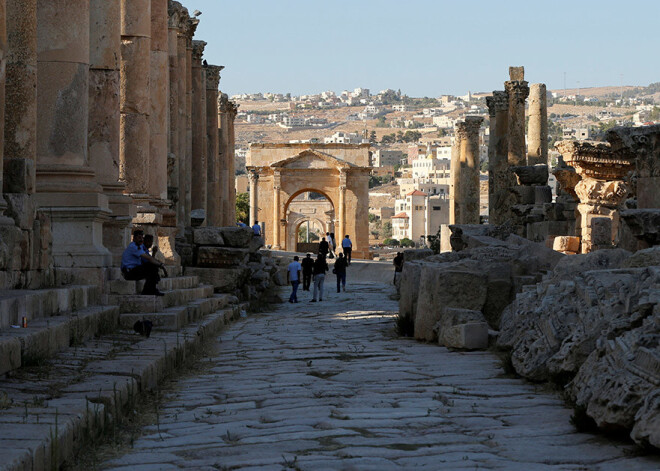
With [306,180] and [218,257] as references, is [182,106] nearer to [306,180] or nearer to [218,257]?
[218,257]

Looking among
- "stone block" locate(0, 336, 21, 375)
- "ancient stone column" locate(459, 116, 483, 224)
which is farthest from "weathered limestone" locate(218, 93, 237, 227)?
"stone block" locate(0, 336, 21, 375)

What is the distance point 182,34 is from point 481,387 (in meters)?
19.0

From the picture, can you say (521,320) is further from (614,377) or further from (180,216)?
(180,216)

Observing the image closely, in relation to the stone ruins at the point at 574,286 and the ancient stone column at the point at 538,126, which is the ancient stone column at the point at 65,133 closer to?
the stone ruins at the point at 574,286

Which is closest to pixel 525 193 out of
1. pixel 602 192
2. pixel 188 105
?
pixel 602 192

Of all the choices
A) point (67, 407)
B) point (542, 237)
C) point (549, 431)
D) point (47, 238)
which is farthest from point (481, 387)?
point (542, 237)

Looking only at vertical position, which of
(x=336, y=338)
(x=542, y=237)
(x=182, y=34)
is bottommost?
(x=336, y=338)

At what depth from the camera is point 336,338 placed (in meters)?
12.7

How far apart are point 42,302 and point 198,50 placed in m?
22.0

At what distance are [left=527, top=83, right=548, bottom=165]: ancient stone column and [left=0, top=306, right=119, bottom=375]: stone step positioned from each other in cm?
2044

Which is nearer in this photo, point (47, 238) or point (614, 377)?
point (614, 377)

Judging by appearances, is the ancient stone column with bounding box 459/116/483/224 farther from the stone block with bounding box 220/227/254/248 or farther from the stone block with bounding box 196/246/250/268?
the stone block with bounding box 196/246/250/268

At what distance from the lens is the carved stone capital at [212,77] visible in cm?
3469

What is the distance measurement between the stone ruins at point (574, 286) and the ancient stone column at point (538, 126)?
11.6 feet
